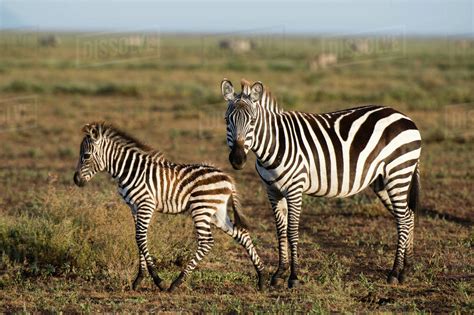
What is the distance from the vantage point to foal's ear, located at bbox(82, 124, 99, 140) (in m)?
7.37

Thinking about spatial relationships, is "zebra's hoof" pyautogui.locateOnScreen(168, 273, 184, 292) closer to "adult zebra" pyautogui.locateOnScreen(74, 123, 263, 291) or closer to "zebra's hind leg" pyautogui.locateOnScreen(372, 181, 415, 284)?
"adult zebra" pyautogui.locateOnScreen(74, 123, 263, 291)

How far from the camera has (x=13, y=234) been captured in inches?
Answer: 344

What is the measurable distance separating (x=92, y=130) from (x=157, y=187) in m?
0.87

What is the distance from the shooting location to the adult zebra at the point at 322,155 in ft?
24.3

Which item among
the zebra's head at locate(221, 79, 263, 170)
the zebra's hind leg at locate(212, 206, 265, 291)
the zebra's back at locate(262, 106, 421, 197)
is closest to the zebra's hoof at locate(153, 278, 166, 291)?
the zebra's hind leg at locate(212, 206, 265, 291)

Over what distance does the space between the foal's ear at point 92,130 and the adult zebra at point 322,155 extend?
1339mm

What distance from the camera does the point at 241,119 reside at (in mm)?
7160

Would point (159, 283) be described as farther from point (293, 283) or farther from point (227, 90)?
point (227, 90)

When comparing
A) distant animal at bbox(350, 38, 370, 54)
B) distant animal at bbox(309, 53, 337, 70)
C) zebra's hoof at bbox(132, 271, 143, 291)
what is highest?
distant animal at bbox(350, 38, 370, 54)

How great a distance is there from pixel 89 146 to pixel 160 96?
21.0 meters

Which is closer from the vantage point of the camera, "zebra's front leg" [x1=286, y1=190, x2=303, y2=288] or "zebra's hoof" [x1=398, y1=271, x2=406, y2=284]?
"zebra's front leg" [x1=286, y1=190, x2=303, y2=288]

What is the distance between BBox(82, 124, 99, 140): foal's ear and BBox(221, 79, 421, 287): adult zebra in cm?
134

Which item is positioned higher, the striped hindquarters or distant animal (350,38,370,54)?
distant animal (350,38,370,54)

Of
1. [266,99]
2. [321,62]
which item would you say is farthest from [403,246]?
[321,62]
